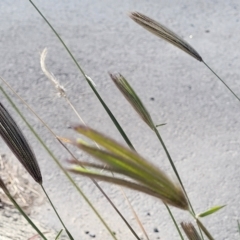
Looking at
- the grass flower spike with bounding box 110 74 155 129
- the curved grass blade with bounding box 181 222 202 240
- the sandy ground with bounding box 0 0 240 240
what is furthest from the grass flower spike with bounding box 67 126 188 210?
the sandy ground with bounding box 0 0 240 240

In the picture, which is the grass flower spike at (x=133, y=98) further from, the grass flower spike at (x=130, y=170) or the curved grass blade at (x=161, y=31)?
the grass flower spike at (x=130, y=170)

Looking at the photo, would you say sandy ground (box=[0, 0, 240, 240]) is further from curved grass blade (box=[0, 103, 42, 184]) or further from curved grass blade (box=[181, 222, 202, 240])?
curved grass blade (box=[181, 222, 202, 240])

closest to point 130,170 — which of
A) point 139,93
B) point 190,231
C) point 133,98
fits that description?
point 190,231

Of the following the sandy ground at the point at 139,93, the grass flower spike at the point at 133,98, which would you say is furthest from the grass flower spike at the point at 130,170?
the sandy ground at the point at 139,93

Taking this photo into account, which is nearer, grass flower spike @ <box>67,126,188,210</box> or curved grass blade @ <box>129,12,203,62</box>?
grass flower spike @ <box>67,126,188,210</box>

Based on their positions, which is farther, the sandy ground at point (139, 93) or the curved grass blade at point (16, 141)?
the sandy ground at point (139, 93)

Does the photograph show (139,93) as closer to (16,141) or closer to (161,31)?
(161,31)
